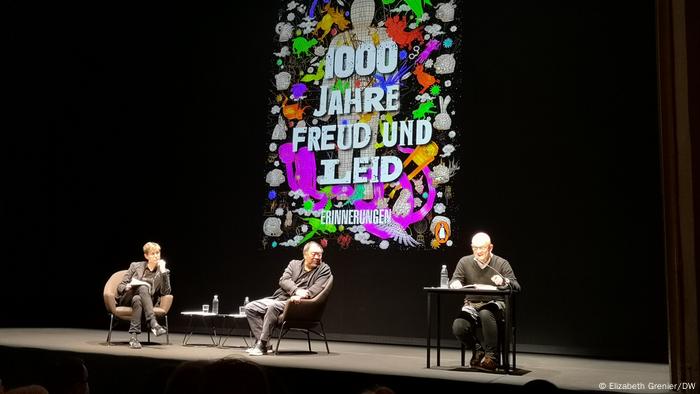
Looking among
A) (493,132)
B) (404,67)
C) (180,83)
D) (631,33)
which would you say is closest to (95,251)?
(180,83)

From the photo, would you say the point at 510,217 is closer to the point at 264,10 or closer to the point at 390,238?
the point at 390,238

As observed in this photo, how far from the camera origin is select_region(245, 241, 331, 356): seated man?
5418 mm

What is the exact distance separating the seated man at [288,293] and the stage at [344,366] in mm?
248

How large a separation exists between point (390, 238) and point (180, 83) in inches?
131

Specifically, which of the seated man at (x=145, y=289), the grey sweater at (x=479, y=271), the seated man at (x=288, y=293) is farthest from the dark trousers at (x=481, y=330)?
the seated man at (x=145, y=289)

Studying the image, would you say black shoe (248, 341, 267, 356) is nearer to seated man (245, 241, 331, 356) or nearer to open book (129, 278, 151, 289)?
seated man (245, 241, 331, 356)

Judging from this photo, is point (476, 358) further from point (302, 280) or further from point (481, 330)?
point (302, 280)

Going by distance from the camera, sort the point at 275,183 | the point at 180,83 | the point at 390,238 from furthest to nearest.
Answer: the point at 180,83 → the point at 275,183 → the point at 390,238

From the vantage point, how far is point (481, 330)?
16.0ft

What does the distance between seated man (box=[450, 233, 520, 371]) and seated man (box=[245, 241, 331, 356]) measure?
3.96ft

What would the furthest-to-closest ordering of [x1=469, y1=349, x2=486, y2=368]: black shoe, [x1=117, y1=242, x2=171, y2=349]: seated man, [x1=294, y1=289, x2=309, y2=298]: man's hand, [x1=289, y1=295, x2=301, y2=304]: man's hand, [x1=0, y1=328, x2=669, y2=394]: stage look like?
1. [x1=117, y1=242, x2=171, y2=349]: seated man
2. [x1=294, y1=289, x2=309, y2=298]: man's hand
3. [x1=289, y1=295, x2=301, y2=304]: man's hand
4. [x1=469, y1=349, x2=486, y2=368]: black shoe
5. [x1=0, y1=328, x2=669, y2=394]: stage

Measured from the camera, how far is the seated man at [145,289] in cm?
582

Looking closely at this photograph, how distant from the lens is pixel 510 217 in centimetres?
629

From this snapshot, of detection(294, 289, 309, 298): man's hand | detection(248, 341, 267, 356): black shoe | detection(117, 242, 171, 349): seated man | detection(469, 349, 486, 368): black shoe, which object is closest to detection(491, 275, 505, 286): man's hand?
detection(469, 349, 486, 368): black shoe
